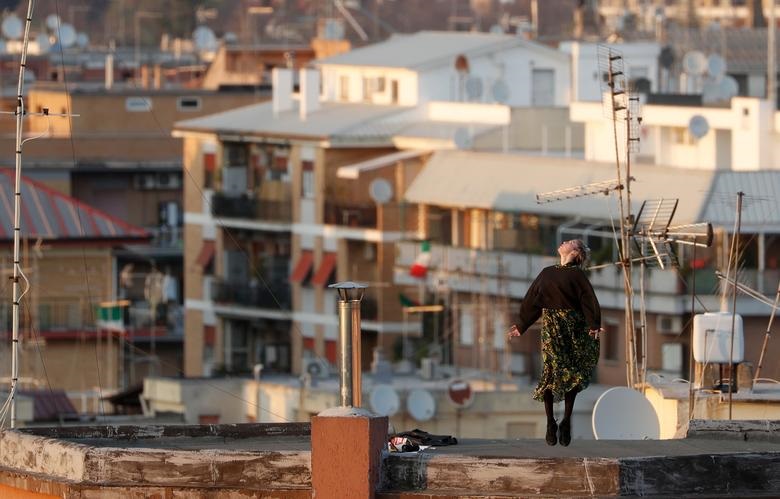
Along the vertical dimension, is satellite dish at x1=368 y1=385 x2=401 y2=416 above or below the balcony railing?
below

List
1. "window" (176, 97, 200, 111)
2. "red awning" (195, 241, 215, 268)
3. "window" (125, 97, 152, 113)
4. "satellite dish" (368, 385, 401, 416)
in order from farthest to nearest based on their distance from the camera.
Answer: "window" (176, 97, 200, 111) < "window" (125, 97, 152, 113) < "red awning" (195, 241, 215, 268) < "satellite dish" (368, 385, 401, 416)

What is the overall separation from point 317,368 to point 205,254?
51.4 ft

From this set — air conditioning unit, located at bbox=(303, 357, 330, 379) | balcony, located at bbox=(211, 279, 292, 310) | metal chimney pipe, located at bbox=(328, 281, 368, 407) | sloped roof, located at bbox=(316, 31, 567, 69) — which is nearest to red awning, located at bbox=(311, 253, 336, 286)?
balcony, located at bbox=(211, 279, 292, 310)

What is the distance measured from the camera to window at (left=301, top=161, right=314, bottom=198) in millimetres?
78375

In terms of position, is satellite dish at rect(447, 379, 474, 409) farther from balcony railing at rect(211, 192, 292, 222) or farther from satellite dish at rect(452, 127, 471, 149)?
balcony railing at rect(211, 192, 292, 222)

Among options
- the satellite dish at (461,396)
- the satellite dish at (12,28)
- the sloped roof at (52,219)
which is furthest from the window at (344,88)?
the satellite dish at (461,396)

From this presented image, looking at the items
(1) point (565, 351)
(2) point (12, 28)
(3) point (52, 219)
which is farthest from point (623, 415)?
(2) point (12, 28)

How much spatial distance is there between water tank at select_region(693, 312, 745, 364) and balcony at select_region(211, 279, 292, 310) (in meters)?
46.4

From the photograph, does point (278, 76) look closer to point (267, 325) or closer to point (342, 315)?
point (267, 325)

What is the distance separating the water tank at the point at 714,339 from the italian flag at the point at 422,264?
39.2 meters

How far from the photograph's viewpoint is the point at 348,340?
69.4 feet

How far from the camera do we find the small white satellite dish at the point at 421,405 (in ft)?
189

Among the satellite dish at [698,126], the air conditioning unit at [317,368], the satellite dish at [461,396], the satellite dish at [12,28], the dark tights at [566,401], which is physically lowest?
the air conditioning unit at [317,368]

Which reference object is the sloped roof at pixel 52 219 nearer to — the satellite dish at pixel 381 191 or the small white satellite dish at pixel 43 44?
the satellite dish at pixel 381 191
